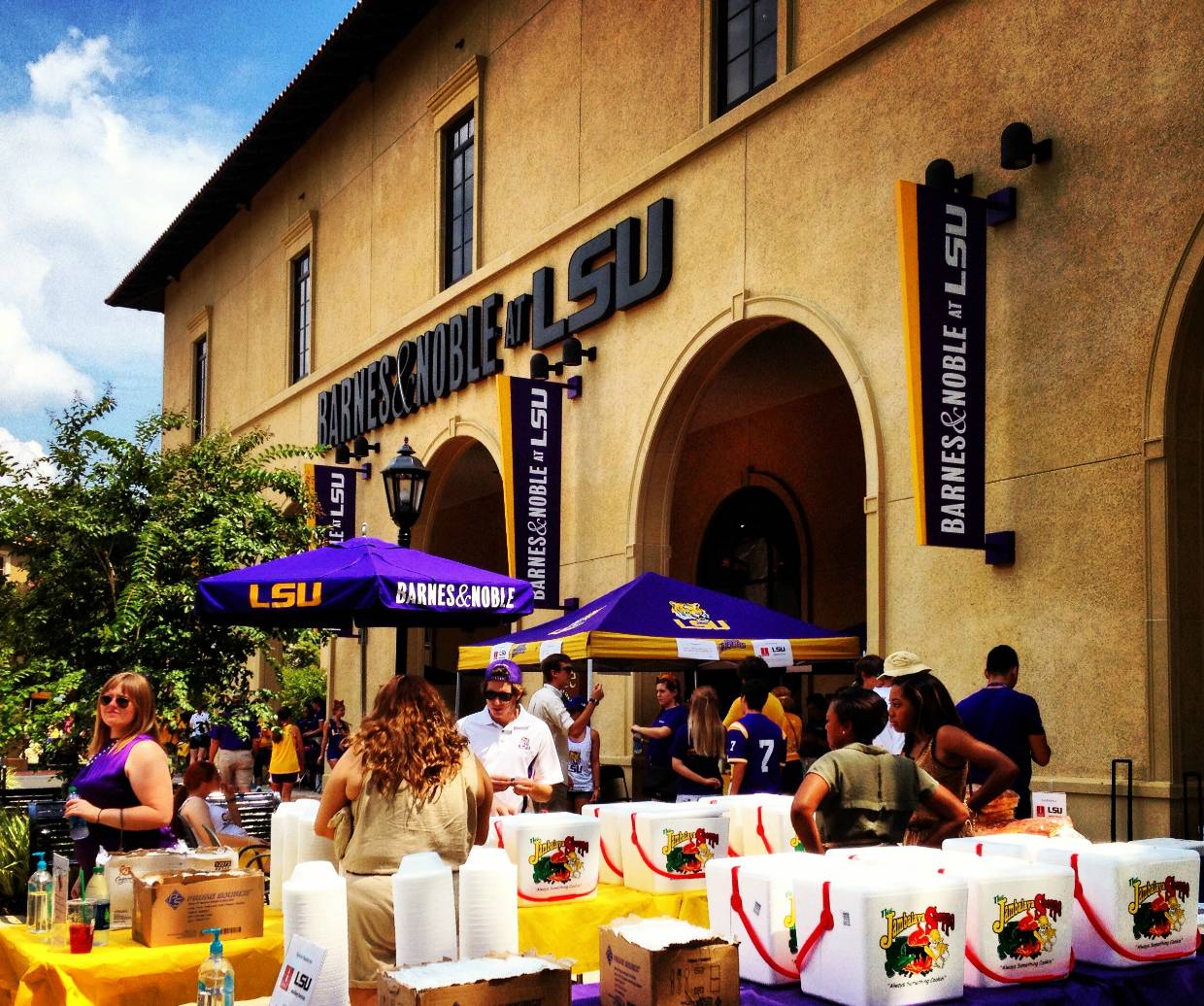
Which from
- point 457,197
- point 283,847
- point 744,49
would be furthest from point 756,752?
point 457,197

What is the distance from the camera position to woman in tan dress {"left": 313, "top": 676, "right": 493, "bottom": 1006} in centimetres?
488

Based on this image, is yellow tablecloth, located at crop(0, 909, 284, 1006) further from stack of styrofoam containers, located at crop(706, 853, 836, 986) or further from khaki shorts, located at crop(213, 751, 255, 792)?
khaki shorts, located at crop(213, 751, 255, 792)

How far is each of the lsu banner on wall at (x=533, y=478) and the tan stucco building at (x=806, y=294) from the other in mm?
282

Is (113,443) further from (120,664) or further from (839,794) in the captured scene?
(839,794)

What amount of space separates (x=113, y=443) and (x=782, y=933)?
8.46 meters

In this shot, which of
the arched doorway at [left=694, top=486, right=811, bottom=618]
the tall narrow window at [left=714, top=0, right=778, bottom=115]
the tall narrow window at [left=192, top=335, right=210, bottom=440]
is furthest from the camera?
the tall narrow window at [left=192, top=335, right=210, bottom=440]

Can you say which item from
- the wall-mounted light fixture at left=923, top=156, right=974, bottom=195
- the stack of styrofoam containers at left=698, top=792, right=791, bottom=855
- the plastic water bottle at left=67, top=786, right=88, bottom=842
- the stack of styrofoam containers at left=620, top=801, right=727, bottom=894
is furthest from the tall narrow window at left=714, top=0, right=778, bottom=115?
the plastic water bottle at left=67, top=786, right=88, bottom=842

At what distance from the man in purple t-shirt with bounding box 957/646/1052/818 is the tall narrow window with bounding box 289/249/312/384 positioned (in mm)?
19691

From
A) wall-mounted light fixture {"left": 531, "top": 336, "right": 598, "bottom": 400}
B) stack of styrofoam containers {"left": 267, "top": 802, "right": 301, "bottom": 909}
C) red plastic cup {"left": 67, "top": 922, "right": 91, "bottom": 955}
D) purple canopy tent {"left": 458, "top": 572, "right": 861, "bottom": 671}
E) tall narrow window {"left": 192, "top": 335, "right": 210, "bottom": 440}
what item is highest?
tall narrow window {"left": 192, "top": 335, "right": 210, "bottom": 440}

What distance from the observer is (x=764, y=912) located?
4.07 meters

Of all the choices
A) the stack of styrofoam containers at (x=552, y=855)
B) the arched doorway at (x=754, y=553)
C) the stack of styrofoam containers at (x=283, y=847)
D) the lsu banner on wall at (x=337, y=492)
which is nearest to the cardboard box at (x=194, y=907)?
the stack of styrofoam containers at (x=283, y=847)

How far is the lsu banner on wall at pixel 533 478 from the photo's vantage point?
15797 millimetres

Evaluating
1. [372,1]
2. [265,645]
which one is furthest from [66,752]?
[372,1]

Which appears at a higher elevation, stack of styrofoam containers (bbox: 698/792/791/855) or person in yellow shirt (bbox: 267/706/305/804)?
stack of styrofoam containers (bbox: 698/792/791/855)
